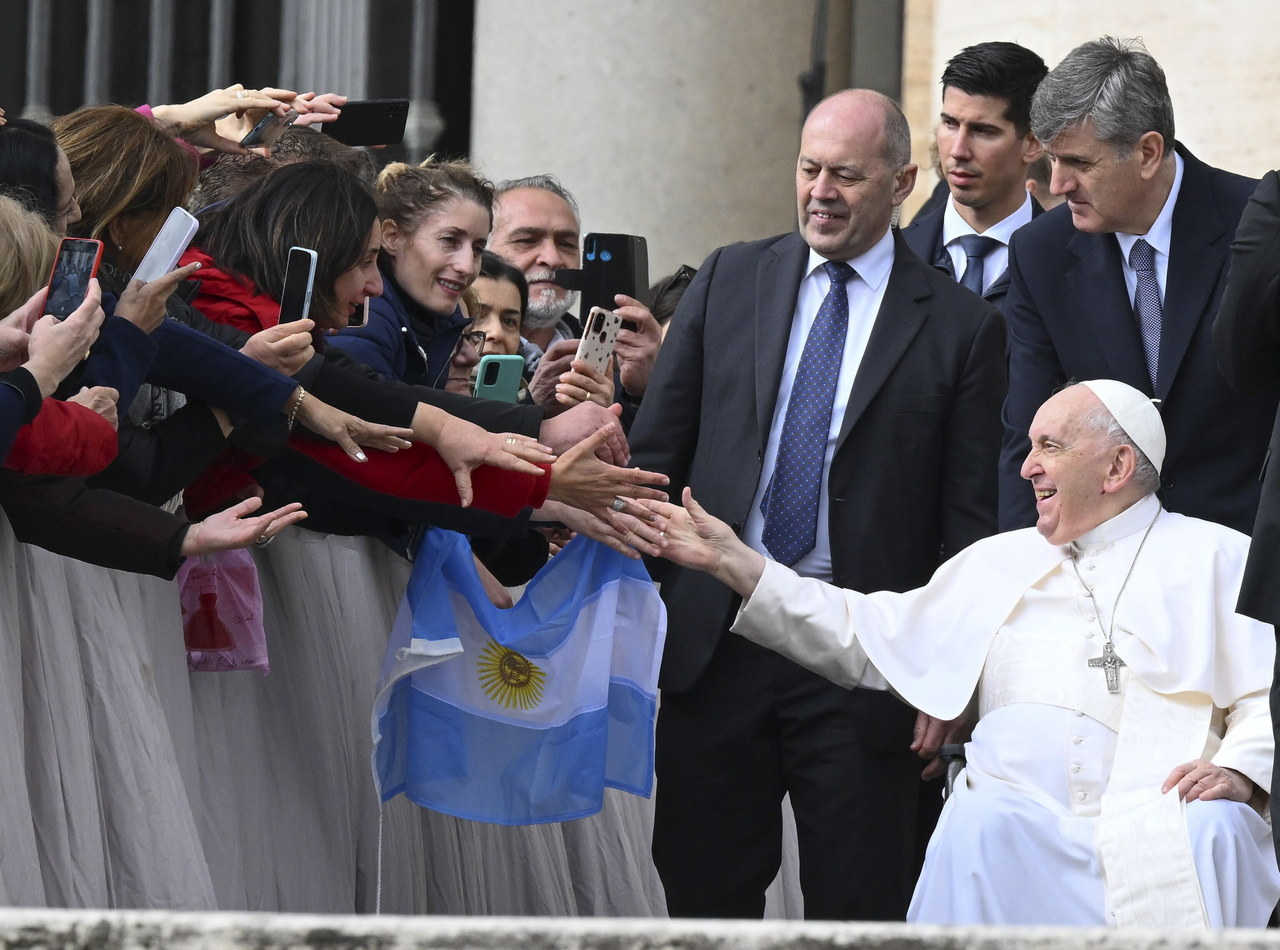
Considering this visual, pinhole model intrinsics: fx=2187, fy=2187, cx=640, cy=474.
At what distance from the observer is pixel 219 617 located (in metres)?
4.35

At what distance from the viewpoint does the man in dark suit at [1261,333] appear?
10.7 ft

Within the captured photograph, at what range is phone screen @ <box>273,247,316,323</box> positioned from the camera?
13.9 ft

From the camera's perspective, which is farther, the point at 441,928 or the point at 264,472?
the point at 264,472

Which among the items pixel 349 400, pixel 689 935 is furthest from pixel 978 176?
pixel 689 935

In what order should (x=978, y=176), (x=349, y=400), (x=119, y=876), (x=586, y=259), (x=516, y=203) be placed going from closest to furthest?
(x=119, y=876) → (x=349, y=400) → (x=586, y=259) → (x=978, y=176) → (x=516, y=203)

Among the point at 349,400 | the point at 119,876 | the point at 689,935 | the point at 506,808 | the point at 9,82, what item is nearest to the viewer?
the point at 689,935

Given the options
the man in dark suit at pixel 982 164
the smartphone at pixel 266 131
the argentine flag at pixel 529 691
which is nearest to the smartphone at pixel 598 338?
the argentine flag at pixel 529 691

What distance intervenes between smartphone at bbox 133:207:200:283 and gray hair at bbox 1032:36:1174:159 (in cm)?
200

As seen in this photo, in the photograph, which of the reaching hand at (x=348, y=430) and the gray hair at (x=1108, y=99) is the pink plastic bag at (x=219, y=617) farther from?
the gray hair at (x=1108, y=99)

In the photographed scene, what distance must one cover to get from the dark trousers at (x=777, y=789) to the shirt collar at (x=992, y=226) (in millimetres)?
1768

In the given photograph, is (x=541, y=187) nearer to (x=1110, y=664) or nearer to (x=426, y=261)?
(x=426, y=261)

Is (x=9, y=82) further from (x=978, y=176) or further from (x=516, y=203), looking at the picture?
(x=978, y=176)

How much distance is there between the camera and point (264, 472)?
4418 millimetres

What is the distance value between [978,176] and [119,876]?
3151 mm
